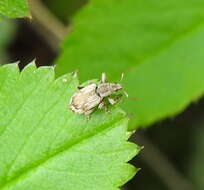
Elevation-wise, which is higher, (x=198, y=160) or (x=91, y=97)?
(x=91, y=97)

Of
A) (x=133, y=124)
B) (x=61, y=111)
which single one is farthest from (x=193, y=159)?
(x=61, y=111)

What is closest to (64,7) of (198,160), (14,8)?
(198,160)

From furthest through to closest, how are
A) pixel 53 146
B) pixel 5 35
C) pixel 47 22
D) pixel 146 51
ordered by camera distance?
pixel 5 35 → pixel 47 22 → pixel 146 51 → pixel 53 146

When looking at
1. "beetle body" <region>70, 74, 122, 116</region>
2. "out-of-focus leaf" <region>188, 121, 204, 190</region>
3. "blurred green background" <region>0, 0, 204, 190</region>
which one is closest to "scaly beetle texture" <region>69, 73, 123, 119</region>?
"beetle body" <region>70, 74, 122, 116</region>

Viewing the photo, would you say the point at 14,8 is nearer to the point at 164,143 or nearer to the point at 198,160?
the point at 164,143

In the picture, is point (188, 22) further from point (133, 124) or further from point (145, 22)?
point (133, 124)

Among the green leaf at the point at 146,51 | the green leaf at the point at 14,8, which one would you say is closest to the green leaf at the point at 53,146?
the green leaf at the point at 14,8
